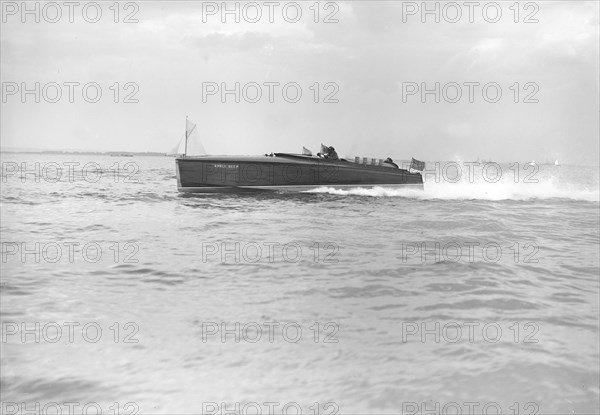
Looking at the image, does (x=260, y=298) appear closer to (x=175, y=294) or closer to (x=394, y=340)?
(x=175, y=294)

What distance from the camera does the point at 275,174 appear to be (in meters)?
35.4

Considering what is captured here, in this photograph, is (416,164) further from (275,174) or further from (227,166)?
(227,166)

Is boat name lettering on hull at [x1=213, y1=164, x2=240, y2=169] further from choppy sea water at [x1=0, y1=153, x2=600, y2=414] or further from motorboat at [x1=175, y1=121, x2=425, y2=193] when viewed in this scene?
Result: choppy sea water at [x1=0, y1=153, x2=600, y2=414]

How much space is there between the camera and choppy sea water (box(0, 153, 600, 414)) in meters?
5.65

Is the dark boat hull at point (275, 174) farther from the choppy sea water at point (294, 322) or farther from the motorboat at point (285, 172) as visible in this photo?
the choppy sea water at point (294, 322)

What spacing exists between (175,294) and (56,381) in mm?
3928

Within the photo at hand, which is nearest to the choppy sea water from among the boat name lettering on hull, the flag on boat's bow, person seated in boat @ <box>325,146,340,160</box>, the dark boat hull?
the dark boat hull

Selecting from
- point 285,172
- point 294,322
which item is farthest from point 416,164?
point 294,322

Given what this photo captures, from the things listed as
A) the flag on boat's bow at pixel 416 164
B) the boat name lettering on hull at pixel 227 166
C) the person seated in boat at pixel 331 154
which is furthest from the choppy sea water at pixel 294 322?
the flag on boat's bow at pixel 416 164

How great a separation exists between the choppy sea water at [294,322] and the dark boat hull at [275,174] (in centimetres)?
1520

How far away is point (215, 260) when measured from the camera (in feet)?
→ 43.1

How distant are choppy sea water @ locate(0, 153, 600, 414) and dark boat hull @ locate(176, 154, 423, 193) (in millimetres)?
15204

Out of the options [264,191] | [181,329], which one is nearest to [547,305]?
[181,329]

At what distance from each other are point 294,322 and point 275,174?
27570 mm
